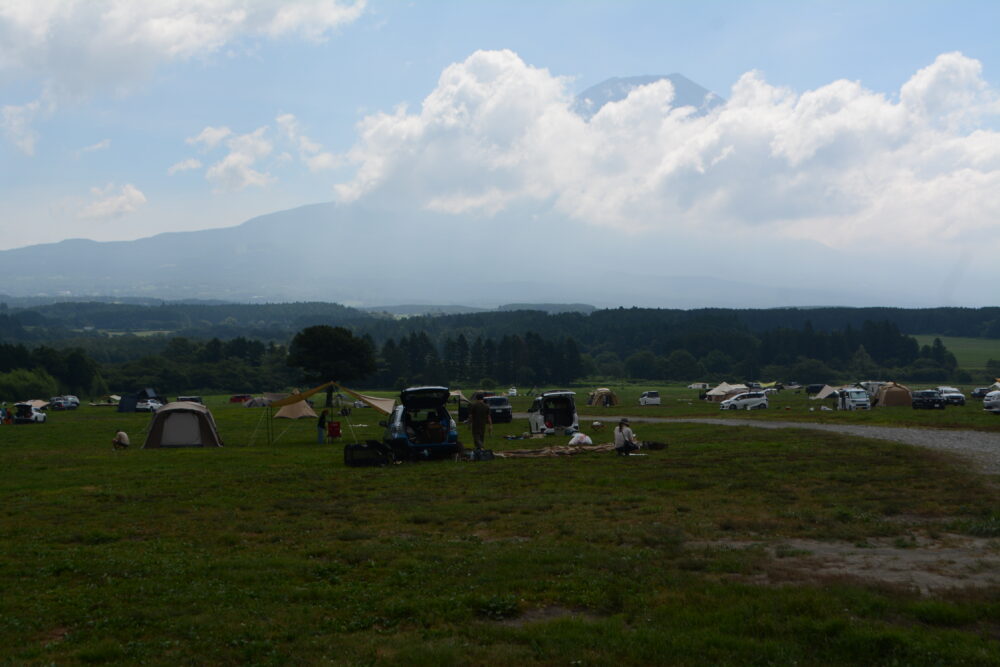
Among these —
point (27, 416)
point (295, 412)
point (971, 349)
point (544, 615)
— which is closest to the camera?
point (544, 615)

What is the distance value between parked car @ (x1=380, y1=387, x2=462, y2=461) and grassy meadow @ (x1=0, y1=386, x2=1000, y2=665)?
2.90 meters

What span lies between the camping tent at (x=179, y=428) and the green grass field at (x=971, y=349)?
118 metres

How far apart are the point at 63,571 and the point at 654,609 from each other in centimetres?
578

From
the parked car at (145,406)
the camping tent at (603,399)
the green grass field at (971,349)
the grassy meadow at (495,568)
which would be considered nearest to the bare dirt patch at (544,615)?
the grassy meadow at (495,568)

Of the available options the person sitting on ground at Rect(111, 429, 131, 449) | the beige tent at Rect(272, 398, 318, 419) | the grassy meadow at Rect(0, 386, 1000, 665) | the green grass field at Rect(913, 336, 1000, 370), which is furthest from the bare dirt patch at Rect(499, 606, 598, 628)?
the green grass field at Rect(913, 336, 1000, 370)

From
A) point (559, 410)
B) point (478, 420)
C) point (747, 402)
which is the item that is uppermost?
point (478, 420)

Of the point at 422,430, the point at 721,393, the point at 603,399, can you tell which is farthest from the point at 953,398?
the point at 422,430

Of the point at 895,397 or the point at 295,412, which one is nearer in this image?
the point at 295,412

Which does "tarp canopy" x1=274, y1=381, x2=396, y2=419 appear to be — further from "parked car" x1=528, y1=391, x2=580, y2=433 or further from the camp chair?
"parked car" x1=528, y1=391, x2=580, y2=433

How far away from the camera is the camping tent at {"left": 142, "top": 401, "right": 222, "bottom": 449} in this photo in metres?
25.4

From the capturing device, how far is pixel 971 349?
465 feet

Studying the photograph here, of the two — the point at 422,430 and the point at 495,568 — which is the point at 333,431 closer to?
the point at 422,430

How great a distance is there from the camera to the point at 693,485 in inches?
531

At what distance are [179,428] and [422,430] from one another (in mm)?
10423
